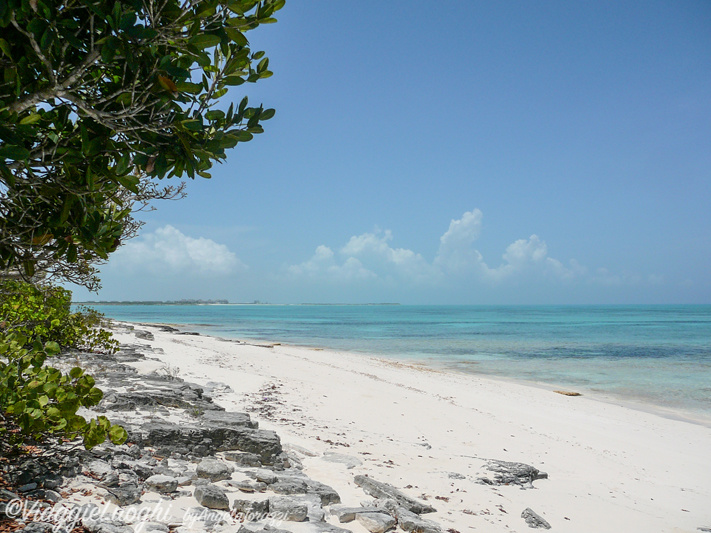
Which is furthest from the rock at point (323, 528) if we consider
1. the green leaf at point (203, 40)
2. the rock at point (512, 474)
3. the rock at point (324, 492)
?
the green leaf at point (203, 40)

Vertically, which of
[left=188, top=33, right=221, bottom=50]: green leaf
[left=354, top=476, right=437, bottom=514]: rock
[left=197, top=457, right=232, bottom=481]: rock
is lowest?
[left=354, top=476, right=437, bottom=514]: rock

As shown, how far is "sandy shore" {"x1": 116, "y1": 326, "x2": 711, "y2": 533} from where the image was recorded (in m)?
5.60

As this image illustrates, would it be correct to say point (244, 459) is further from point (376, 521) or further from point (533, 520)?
point (533, 520)

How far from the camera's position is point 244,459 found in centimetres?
502

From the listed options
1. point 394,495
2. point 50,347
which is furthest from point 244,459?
point 50,347

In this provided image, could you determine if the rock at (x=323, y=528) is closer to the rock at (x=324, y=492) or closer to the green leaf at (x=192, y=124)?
the rock at (x=324, y=492)

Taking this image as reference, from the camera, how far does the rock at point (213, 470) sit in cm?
441

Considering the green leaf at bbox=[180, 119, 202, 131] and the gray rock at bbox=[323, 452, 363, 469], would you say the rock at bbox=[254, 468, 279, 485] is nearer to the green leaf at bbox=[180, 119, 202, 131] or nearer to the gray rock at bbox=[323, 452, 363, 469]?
the gray rock at bbox=[323, 452, 363, 469]

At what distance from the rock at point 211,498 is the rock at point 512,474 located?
3.88 meters

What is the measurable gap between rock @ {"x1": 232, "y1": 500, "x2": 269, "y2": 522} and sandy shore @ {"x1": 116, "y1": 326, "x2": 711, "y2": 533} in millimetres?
831

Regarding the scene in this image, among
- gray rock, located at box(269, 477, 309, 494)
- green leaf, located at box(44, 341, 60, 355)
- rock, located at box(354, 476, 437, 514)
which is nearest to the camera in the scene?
green leaf, located at box(44, 341, 60, 355)

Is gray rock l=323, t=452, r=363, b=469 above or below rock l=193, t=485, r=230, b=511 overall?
below

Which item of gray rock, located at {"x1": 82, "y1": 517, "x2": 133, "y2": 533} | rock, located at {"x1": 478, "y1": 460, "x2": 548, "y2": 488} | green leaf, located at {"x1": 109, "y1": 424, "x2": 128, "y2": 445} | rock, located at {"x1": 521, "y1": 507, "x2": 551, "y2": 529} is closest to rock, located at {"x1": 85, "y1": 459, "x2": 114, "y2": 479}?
green leaf, located at {"x1": 109, "y1": 424, "x2": 128, "y2": 445}

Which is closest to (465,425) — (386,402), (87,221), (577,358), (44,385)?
(386,402)
